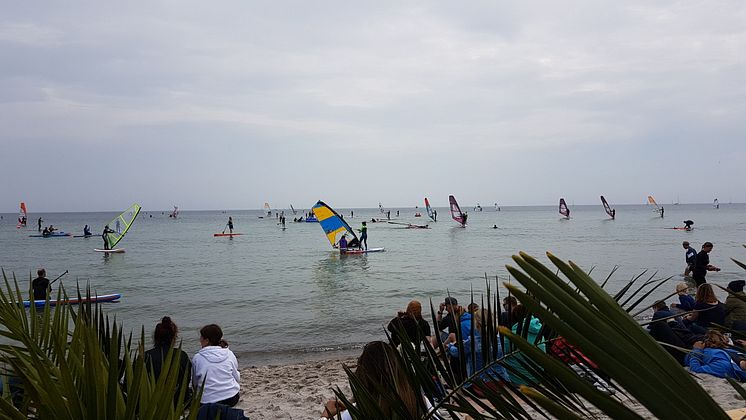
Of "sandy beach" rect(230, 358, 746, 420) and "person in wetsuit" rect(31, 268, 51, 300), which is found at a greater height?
"person in wetsuit" rect(31, 268, 51, 300)

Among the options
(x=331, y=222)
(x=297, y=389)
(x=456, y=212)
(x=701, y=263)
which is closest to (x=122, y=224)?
(x=331, y=222)

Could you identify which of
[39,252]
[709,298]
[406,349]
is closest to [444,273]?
[709,298]

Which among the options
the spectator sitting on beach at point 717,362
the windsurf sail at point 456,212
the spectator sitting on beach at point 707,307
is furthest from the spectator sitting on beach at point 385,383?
the windsurf sail at point 456,212

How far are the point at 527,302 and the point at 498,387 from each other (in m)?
0.64

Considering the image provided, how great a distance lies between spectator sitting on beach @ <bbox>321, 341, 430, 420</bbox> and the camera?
1413mm

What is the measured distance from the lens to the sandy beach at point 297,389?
6215mm

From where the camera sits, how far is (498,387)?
45.6 inches

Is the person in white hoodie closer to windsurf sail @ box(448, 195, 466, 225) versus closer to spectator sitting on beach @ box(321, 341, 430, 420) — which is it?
spectator sitting on beach @ box(321, 341, 430, 420)

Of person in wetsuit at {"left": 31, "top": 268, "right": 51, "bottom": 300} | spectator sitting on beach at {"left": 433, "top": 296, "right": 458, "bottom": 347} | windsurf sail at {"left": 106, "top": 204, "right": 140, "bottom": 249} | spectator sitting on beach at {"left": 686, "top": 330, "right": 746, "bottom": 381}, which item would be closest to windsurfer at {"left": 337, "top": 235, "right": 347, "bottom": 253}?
windsurf sail at {"left": 106, "top": 204, "right": 140, "bottom": 249}

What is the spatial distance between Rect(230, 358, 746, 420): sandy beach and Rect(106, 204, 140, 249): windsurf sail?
700 inches

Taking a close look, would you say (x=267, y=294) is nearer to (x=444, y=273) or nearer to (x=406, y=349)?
(x=444, y=273)

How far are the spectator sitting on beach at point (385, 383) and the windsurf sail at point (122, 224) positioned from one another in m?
24.1

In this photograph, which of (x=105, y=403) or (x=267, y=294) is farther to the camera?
(x=267, y=294)

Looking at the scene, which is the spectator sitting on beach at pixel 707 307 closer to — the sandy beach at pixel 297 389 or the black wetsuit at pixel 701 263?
the sandy beach at pixel 297 389
